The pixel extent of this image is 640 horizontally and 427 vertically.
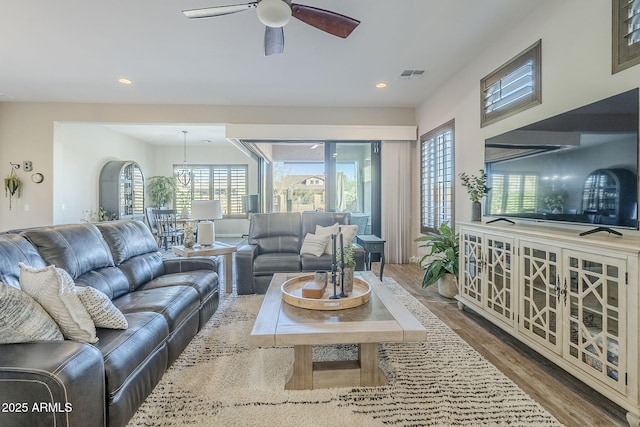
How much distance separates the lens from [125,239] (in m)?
2.85

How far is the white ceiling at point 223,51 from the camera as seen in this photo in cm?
280

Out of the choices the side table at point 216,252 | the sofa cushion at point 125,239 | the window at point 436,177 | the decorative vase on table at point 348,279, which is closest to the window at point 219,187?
the side table at point 216,252

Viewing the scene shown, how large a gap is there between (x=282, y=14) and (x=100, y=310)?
88.1 inches

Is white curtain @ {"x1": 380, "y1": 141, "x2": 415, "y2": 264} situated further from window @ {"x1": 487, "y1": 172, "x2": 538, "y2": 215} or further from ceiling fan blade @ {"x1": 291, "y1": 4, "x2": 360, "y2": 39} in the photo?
ceiling fan blade @ {"x1": 291, "y1": 4, "x2": 360, "y2": 39}

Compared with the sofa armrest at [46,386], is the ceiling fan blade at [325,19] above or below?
above

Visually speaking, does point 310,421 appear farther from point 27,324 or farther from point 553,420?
point 27,324

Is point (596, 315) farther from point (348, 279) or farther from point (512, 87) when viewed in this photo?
point (512, 87)

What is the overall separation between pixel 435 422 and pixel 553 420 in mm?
625

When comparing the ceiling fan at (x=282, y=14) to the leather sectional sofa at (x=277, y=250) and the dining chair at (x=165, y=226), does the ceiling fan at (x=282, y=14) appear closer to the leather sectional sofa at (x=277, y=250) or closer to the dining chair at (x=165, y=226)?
the leather sectional sofa at (x=277, y=250)

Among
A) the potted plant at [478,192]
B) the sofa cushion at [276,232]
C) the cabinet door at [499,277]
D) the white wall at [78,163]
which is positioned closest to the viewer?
the cabinet door at [499,277]

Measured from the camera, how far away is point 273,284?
2.67m

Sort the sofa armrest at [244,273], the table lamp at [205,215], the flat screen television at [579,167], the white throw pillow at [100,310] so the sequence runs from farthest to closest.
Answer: the table lamp at [205,215], the sofa armrest at [244,273], the flat screen television at [579,167], the white throw pillow at [100,310]

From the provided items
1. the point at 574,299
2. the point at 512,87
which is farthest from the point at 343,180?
the point at 574,299

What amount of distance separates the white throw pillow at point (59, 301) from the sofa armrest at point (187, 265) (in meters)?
1.63
